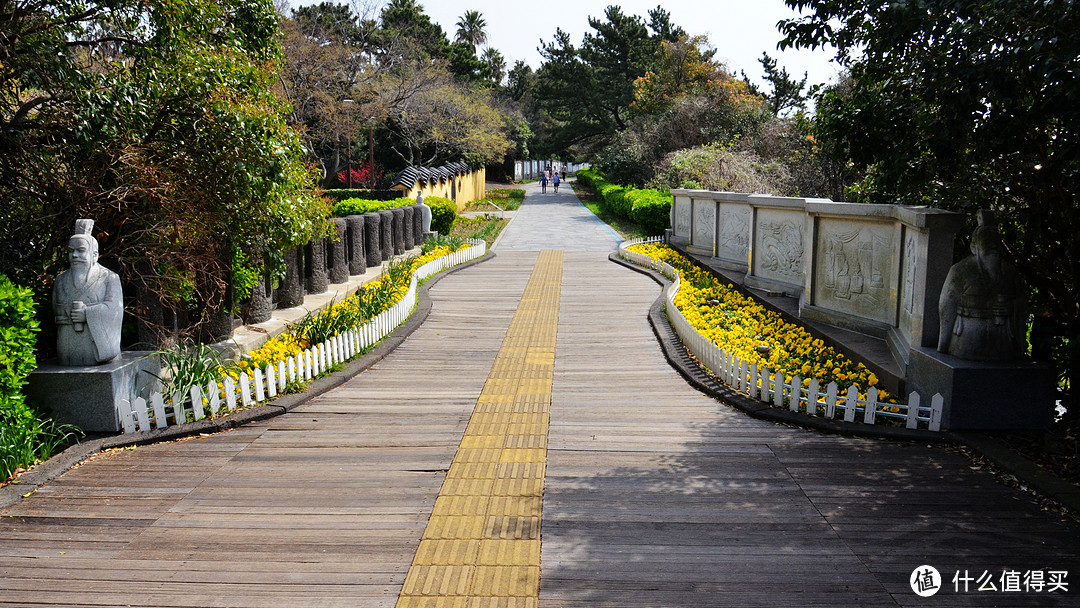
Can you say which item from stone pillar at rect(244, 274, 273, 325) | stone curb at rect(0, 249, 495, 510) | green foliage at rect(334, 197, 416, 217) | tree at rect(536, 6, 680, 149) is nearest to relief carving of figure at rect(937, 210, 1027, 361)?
stone curb at rect(0, 249, 495, 510)

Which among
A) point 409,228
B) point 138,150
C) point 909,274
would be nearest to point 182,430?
point 138,150

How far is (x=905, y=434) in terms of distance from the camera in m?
6.61

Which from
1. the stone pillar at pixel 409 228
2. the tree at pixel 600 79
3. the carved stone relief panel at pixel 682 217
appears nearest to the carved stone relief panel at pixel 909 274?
the carved stone relief panel at pixel 682 217

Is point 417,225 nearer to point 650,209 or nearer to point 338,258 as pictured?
point 650,209

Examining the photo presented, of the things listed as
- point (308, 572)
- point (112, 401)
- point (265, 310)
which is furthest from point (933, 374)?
point (265, 310)

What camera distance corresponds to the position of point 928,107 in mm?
6957

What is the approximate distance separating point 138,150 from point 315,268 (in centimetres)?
600

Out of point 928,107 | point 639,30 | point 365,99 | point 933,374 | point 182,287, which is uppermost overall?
point 639,30

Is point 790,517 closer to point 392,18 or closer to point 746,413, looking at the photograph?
point 746,413

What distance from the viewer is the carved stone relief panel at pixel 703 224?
1717 cm

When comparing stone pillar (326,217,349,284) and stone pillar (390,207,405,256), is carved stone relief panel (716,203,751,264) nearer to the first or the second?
stone pillar (326,217,349,284)

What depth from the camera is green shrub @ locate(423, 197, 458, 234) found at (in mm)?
25516

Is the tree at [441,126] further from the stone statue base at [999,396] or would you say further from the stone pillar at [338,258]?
the stone statue base at [999,396]

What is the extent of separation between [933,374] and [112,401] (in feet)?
23.1
